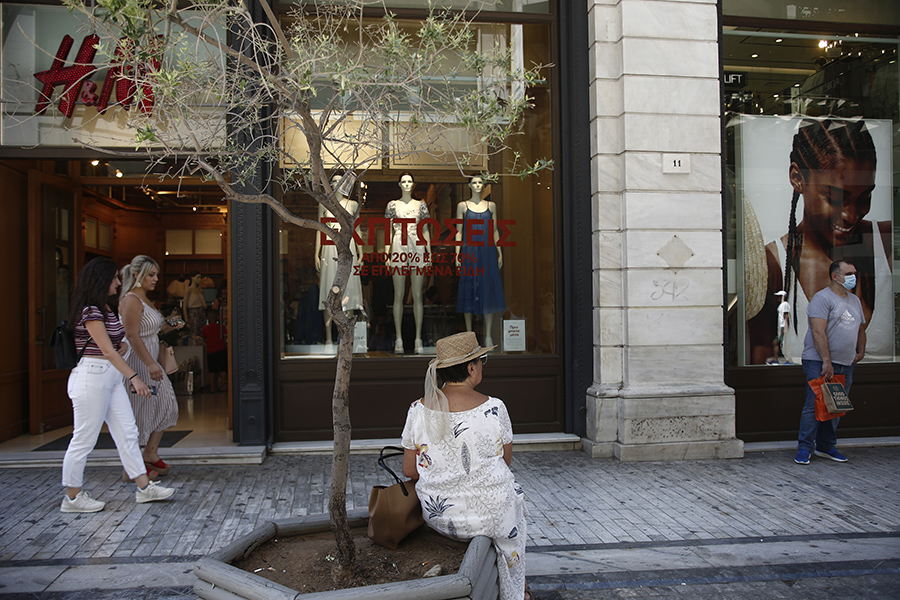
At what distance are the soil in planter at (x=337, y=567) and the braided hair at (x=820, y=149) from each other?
643 cm

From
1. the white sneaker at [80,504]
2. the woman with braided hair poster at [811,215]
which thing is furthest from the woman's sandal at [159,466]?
the woman with braided hair poster at [811,215]

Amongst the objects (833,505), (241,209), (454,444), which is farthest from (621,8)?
(454,444)

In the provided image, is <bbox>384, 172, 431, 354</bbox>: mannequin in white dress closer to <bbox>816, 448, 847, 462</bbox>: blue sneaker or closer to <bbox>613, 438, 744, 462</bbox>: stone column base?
<bbox>613, 438, 744, 462</bbox>: stone column base

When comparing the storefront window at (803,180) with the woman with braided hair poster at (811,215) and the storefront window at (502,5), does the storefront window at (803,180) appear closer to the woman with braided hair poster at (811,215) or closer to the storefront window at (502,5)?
the woman with braided hair poster at (811,215)

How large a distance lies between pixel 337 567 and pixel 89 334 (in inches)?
132

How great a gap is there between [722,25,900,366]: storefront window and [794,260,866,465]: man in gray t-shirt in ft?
3.42

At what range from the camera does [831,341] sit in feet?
22.1


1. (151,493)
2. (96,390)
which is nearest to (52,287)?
(96,390)

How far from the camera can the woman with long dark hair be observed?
514 cm

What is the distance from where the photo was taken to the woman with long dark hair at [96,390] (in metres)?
5.14

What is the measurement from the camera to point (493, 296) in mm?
7797

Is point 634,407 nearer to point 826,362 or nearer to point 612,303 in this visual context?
point 612,303

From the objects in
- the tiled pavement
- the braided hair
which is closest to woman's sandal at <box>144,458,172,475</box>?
the tiled pavement

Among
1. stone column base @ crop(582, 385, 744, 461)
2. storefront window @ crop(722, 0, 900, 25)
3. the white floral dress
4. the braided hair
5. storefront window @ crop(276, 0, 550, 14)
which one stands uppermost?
storefront window @ crop(722, 0, 900, 25)
